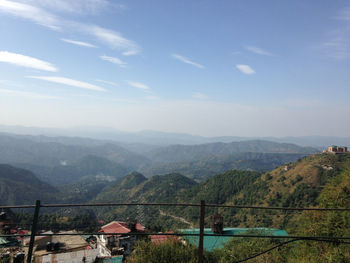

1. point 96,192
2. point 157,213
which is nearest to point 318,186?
point 157,213

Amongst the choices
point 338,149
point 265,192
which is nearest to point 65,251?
point 265,192

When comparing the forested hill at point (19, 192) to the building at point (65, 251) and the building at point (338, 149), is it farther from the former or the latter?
the building at point (338, 149)

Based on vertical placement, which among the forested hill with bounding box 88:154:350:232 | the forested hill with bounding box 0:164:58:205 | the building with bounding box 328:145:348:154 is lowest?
the forested hill with bounding box 0:164:58:205

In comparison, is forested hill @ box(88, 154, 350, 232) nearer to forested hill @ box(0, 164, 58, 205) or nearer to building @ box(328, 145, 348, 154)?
building @ box(328, 145, 348, 154)

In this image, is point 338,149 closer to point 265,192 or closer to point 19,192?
point 265,192

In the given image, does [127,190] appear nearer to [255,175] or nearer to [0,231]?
[255,175]

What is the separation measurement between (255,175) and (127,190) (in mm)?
78769

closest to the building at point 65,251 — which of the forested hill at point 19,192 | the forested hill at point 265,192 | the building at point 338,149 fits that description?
the forested hill at point 265,192

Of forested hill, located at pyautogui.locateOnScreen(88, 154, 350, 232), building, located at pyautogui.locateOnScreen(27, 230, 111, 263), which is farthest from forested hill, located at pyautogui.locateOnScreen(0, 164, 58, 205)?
building, located at pyautogui.locateOnScreen(27, 230, 111, 263)

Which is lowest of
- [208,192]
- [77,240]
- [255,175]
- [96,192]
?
[96,192]

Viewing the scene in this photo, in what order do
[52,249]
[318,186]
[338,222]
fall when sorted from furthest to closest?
[318,186], [52,249], [338,222]

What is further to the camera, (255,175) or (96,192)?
(96,192)

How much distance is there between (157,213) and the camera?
3024 inches

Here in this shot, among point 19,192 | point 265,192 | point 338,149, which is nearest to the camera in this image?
point 265,192
